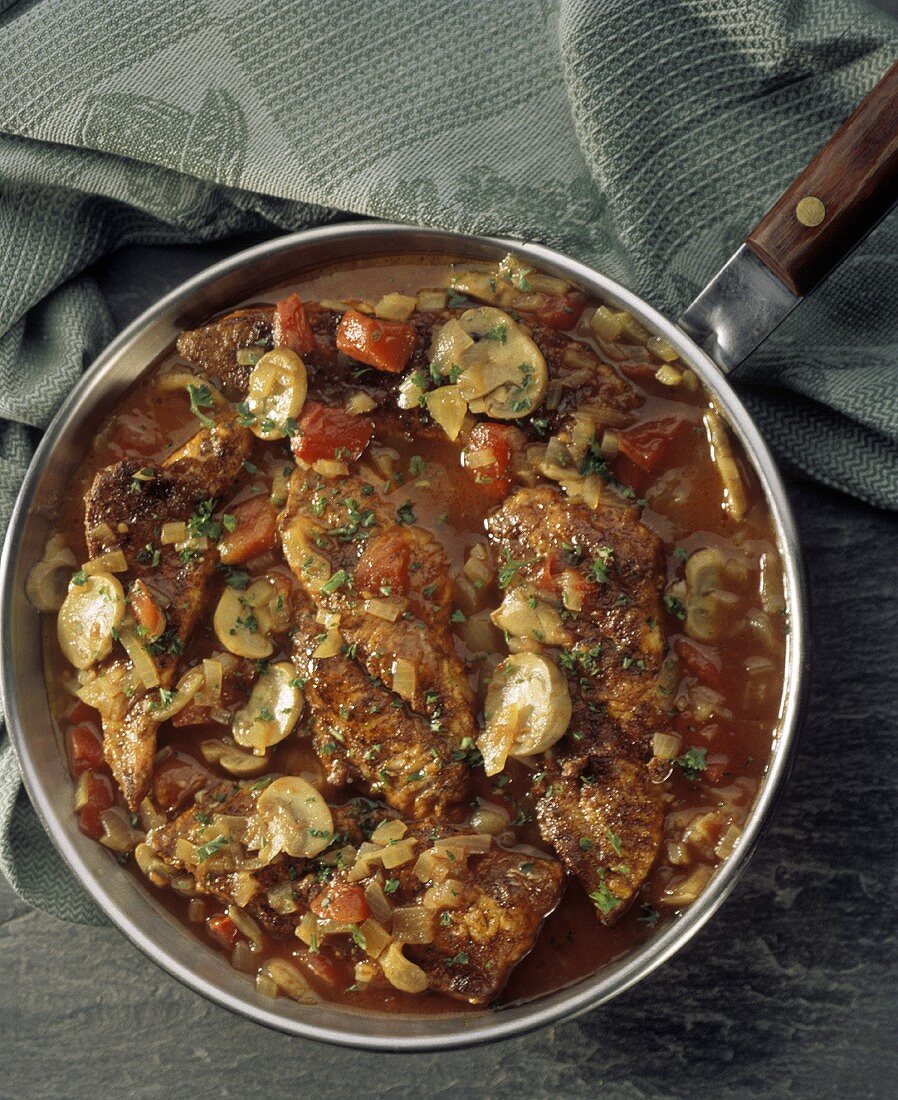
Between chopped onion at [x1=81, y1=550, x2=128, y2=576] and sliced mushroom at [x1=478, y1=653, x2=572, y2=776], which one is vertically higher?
chopped onion at [x1=81, y1=550, x2=128, y2=576]

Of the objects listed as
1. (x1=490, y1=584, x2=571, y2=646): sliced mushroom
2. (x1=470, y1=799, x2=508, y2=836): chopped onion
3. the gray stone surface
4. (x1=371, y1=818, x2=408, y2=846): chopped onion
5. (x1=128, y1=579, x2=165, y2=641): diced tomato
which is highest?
(x1=128, y1=579, x2=165, y2=641): diced tomato

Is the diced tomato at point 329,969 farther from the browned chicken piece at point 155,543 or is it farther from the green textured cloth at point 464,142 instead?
the green textured cloth at point 464,142

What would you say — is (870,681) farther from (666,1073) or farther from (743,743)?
(666,1073)

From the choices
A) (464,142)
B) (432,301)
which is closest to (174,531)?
(432,301)

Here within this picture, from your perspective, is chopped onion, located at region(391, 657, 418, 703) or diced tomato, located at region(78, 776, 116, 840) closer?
chopped onion, located at region(391, 657, 418, 703)

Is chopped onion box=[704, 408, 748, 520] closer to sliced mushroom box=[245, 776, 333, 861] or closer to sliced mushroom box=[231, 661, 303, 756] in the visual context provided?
sliced mushroom box=[231, 661, 303, 756]

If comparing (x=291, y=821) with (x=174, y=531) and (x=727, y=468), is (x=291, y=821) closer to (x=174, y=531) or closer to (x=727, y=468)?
(x=174, y=531)

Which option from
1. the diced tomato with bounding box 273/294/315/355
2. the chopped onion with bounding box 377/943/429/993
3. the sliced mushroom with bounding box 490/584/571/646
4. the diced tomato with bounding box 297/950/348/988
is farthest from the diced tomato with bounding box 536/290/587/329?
the diced tomato with bounding box 297/950/348/988

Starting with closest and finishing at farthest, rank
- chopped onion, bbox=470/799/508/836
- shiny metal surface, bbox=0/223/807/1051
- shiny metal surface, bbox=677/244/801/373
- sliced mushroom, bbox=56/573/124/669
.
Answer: shiny metal surface, bbox=677/244/801/373, shiny metal surface, bbox=0/223/807/1051, chopped onion, bbox=470/799/508/836, sliced mushroom, bbox=56/573/124/669

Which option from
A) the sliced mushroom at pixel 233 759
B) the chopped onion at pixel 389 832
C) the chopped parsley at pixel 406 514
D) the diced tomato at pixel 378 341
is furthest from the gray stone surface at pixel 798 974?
the diced tomato at pixel 378 341
